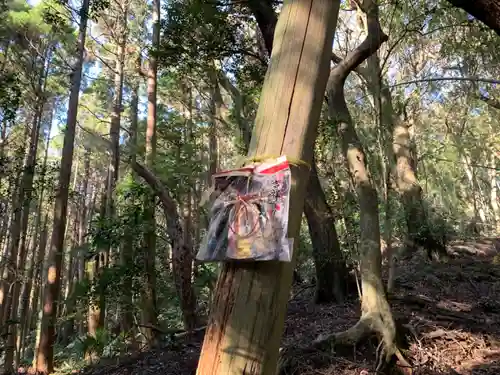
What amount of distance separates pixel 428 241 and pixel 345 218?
419cm

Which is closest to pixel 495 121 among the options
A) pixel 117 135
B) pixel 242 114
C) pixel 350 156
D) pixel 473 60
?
pixel 473 60

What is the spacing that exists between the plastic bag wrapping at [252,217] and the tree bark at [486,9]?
2.45m

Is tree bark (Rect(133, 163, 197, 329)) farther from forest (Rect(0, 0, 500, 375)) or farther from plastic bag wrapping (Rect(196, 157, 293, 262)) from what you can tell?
plastic bag wrapping (Rect(196, 157, 293, 262))

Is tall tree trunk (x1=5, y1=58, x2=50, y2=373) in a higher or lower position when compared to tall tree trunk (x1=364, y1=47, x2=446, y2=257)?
lower

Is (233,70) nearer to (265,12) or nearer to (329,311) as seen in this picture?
(265,12)

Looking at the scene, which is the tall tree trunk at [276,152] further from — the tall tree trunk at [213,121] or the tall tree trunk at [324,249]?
the tall tree trunk at [213,121]

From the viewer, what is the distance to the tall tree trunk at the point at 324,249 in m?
7.72

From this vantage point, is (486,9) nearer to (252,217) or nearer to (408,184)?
(252,217)

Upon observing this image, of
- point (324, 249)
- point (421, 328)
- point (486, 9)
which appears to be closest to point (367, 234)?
point (421, 328)

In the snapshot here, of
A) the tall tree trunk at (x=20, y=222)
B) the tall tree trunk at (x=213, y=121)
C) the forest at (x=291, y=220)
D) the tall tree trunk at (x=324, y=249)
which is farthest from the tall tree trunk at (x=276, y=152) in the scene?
the tall tree trunk at (x=213, y=121)

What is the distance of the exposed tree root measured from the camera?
14.2 feet

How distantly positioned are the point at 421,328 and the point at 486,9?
3.76m

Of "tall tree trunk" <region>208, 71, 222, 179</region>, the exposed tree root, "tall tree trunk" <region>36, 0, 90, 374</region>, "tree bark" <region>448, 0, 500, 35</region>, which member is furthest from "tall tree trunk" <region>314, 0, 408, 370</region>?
"tall tree trunk" <region>208, 71, 222, 179</region>

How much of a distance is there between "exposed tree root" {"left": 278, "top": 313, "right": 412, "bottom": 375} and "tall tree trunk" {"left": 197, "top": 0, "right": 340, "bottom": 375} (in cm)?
338
